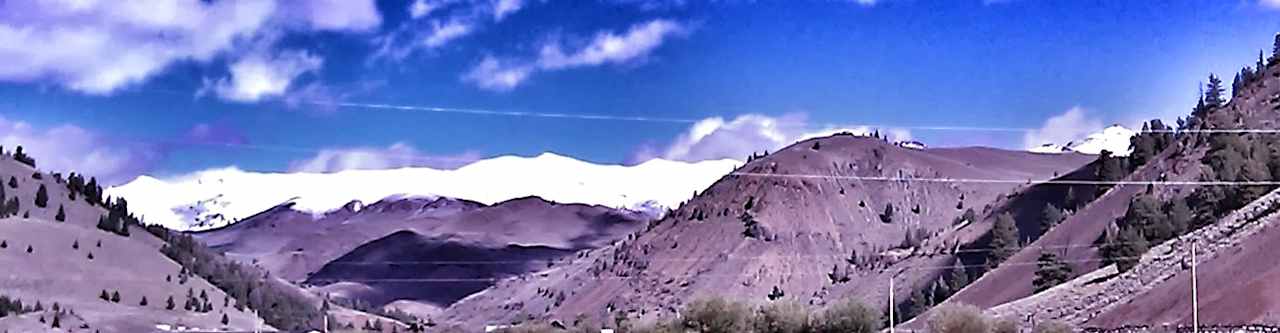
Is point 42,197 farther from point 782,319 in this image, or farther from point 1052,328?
point 1052,328

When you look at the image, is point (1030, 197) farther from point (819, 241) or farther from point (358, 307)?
point (358, 307)

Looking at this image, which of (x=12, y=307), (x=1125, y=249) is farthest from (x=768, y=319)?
(x=12, y=307)

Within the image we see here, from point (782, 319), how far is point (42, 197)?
9633 centimetres

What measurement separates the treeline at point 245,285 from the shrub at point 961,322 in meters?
74.6

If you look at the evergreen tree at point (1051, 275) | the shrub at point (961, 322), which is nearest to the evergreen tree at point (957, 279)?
the evergreen tree at point (1051, 275)

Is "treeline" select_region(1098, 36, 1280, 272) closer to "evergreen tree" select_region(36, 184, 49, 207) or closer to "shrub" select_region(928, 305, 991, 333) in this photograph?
"shrub" select_region(928, 305, 991, 333)

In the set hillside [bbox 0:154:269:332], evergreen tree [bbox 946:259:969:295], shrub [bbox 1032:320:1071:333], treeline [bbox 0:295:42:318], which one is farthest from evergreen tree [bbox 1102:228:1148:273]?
treeline [bbox 0:295:42:318]

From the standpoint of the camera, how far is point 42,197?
523ft

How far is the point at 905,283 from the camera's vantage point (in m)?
148

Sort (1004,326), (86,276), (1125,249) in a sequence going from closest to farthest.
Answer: (1004,326)
(1125,249)
(86,276)

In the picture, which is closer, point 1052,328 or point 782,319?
point 1052,328

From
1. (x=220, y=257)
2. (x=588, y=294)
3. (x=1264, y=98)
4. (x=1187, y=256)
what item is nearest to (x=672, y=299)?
(x=588, y=294)

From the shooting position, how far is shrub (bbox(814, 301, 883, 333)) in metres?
85.1

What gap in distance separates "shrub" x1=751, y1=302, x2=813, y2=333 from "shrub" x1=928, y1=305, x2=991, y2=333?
10499 millimetres
